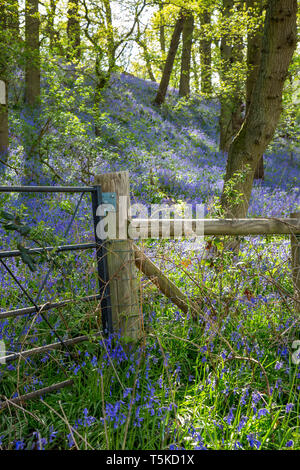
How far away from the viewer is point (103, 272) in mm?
3133

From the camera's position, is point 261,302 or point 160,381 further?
point 261,302

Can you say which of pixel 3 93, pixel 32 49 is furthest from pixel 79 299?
pixel 32 49

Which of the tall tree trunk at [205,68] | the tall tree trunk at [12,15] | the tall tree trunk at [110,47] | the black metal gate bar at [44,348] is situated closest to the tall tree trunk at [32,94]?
the tall tree trunk at [12,15]

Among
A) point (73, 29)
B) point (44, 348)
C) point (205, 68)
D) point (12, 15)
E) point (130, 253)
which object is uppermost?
point (205, 68)

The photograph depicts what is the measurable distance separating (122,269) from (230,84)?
8014 millimetres

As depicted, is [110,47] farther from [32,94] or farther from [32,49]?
[32,94]

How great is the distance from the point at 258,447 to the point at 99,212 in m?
1.82

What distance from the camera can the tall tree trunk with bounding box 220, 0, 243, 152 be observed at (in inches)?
370

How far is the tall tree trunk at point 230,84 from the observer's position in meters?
9.41

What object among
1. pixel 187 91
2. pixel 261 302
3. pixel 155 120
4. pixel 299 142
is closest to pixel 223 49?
pixel 155 120

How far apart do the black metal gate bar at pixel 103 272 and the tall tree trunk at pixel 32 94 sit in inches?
187

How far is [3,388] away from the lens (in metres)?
2.81
